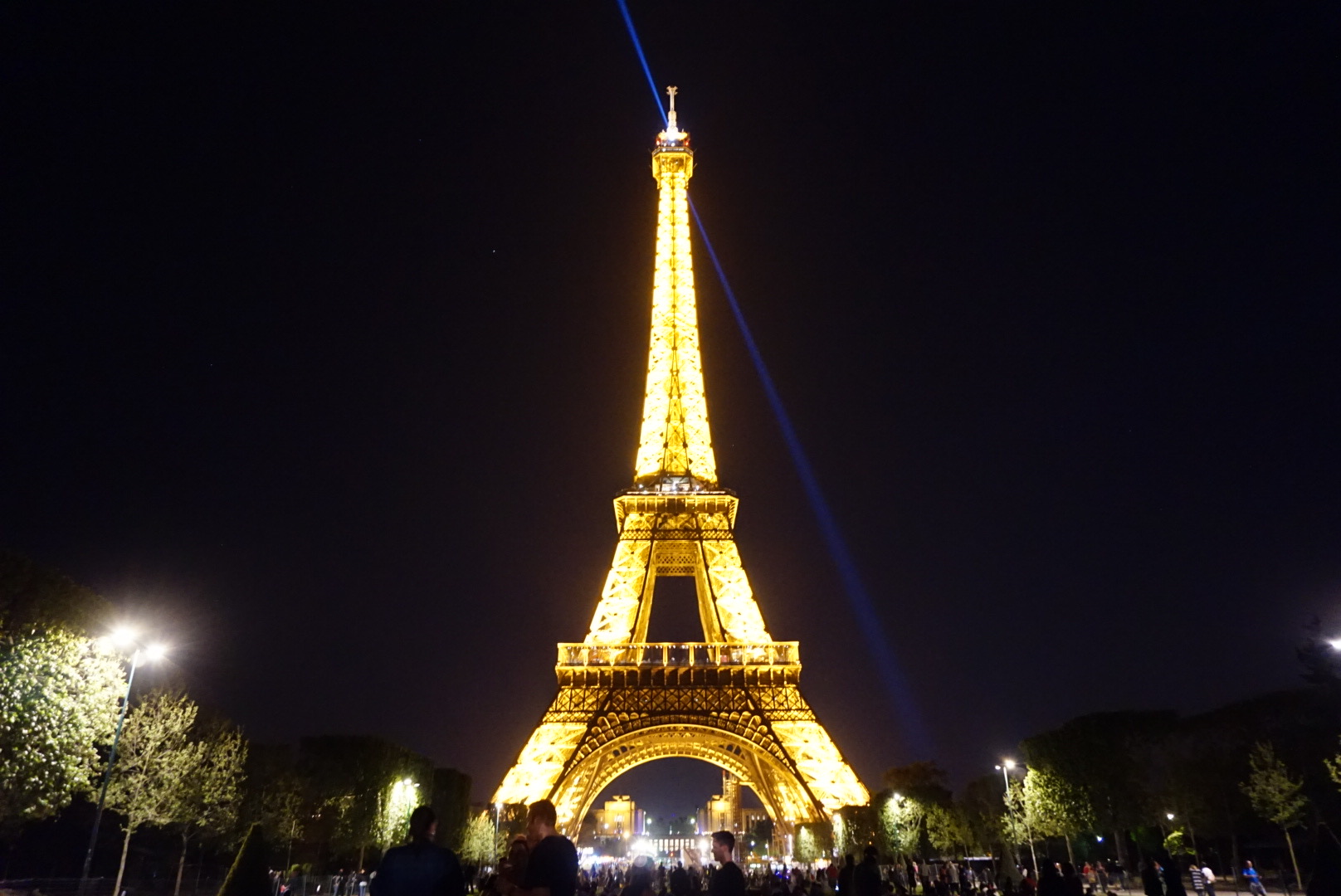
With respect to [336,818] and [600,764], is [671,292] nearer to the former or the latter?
[600,764]

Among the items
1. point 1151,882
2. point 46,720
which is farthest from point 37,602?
point 1151,882

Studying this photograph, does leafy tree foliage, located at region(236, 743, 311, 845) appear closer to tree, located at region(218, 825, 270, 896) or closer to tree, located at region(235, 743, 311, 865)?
tree, located at region(235, 743, 311, 865)

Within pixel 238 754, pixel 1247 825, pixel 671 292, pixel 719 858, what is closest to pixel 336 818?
pixel 238 754

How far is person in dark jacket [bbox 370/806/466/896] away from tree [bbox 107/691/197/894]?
78.6ft

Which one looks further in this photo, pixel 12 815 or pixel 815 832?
pixel 815 832

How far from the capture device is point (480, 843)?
40062mm

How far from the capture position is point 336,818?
3322 centimetres

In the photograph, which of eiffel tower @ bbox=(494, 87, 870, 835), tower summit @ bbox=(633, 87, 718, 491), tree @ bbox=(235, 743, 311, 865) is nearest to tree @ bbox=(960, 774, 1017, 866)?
eiffel tower @ bbox=(494, 87, 870, 835)

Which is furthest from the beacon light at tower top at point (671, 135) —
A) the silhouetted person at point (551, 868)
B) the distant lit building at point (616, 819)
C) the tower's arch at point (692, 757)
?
the distant lit building at point (616, 819)

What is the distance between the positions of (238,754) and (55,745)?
15.3m

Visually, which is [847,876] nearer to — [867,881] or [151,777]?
[867,881]

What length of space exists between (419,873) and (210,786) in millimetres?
28492

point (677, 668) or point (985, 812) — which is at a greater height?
point (677, 668)

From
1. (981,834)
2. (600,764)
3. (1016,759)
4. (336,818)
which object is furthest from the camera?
(600,764)
